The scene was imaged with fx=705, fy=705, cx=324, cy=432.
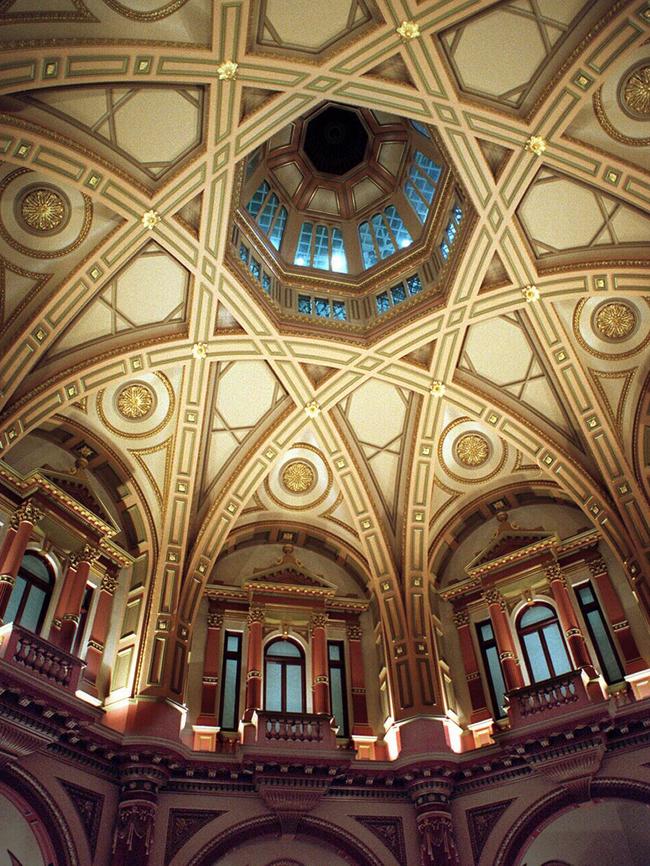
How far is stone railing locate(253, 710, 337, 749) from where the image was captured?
626 inches

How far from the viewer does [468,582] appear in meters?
20.0

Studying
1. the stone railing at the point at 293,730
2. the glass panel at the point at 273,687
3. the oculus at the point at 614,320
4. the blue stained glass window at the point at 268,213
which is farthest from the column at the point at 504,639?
the blue stained glass window at the point at 268,213

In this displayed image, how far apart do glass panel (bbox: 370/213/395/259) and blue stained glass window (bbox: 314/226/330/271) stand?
4.87 feet

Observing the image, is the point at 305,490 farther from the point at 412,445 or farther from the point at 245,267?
the point at 245,267

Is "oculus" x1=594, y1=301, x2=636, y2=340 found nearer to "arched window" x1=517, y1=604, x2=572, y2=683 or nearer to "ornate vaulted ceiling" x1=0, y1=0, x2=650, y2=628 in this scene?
"ornate vaulted ceiling" x1=0, y1=0, x2=650, y2=628

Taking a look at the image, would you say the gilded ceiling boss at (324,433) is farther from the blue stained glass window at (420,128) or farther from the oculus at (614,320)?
the blue stained glass window at (420,128)

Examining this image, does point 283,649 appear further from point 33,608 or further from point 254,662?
point 33,608

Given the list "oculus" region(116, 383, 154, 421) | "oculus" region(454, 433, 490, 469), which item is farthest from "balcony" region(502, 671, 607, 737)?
"oculus" region(116, 383, 154, 421)

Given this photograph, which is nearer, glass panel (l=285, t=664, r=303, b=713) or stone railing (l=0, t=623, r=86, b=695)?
stone railing (l=0, t=623, r=86, b=695)

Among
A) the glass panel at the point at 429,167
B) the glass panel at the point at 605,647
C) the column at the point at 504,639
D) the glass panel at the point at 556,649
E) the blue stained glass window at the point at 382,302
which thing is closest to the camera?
the glass panel at the point at 605,647

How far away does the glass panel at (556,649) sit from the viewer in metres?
17.5

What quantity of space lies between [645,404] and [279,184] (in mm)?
11885

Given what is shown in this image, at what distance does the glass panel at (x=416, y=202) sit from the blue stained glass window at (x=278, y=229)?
3664mm

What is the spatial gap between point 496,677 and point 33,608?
1155 cm
